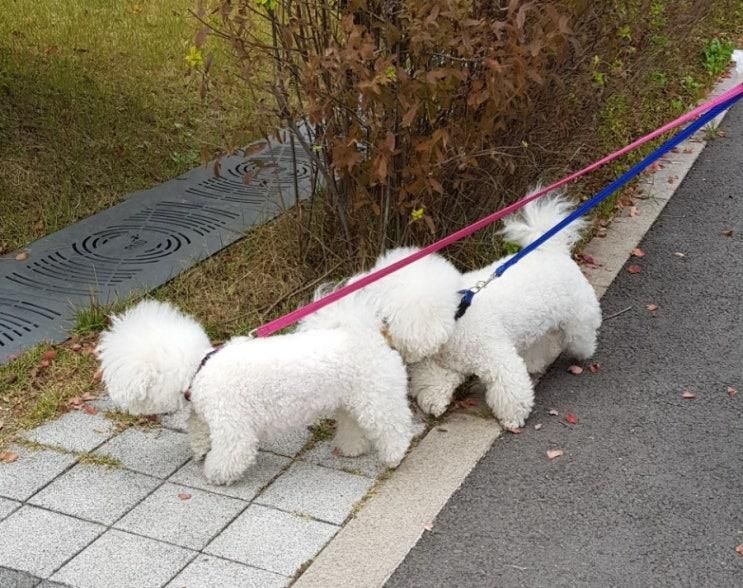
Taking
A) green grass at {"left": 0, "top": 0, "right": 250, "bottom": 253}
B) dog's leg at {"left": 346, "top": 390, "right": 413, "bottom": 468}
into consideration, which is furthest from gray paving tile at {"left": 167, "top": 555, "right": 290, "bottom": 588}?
green grass at {"left": 0, "top": 0, "right": 250, "bottom": 253}

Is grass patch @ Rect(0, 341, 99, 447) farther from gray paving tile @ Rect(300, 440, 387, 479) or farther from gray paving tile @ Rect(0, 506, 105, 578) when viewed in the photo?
gray paving tile @ Rect(300, 440, 387, 479)

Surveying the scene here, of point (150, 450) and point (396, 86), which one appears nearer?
point (150, 450)

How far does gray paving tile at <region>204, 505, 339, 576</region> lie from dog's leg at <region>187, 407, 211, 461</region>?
0.37 meters

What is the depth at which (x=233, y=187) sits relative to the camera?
6.58 meters

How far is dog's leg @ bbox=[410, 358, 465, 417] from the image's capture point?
156 inches

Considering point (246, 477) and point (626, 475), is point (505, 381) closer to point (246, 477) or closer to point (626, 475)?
point (626, 475)

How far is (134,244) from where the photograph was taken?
569 cm

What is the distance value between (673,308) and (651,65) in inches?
118

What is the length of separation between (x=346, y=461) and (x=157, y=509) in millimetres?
754

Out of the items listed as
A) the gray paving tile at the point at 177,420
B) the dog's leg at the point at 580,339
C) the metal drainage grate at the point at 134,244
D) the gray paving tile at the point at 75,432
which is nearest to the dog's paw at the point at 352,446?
the gray paving tile at the point at 177,420

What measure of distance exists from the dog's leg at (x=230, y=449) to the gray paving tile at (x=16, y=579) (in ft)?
2.35

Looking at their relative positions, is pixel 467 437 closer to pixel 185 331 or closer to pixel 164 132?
pixel 185 331

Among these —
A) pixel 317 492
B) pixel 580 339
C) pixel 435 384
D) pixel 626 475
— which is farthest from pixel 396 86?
pixel 626 475

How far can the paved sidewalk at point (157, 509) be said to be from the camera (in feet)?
10.2
